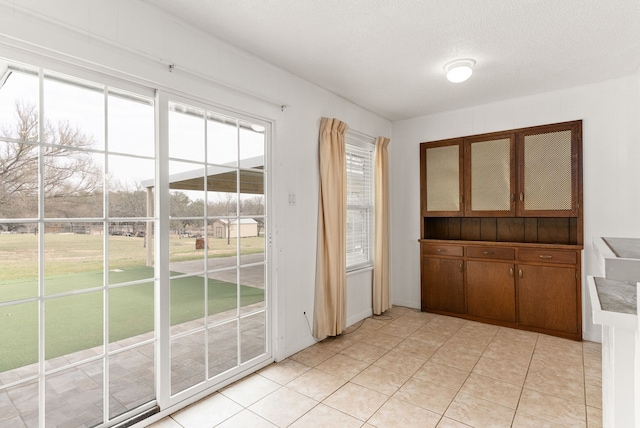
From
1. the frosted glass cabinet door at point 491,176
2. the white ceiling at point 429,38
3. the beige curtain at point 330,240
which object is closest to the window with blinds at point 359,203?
the beige curtain at point 330,240

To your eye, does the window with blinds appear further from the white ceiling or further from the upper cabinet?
the white ceiling

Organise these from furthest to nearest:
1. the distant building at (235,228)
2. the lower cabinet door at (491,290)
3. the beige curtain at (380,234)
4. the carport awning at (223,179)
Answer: the beige curtain at (380,234), the lower cabinet door at (491,290), the distant building at (235,228), the carport awning at (223,179)

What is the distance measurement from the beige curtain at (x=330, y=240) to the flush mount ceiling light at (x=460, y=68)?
115 centimetres

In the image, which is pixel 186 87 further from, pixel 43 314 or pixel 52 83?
pixel 43 314

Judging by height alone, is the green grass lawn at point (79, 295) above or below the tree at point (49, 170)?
below

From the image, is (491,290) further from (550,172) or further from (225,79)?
(225,79)

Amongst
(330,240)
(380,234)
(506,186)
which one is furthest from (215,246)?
(506,186)

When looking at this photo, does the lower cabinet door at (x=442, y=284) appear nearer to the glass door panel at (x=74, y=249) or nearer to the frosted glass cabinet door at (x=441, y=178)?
the frosted glass cabinet door at (x=441, y=178)

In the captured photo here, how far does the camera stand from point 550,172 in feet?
11.4

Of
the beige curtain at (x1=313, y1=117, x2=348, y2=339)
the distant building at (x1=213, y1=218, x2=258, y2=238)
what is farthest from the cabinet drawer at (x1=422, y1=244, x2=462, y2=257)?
the distant building at (x1=213, y1=218, x2=258, y2=238)

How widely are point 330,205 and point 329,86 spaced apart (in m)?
1.22

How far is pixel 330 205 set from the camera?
10.8 feet

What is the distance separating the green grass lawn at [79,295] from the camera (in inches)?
63.3

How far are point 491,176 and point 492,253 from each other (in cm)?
90
